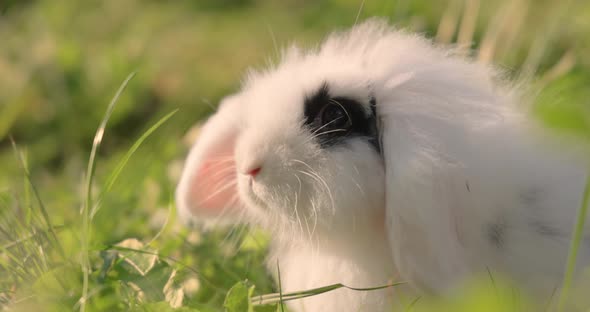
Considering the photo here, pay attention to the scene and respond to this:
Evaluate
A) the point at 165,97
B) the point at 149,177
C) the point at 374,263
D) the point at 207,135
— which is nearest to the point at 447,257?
the point at 374,263

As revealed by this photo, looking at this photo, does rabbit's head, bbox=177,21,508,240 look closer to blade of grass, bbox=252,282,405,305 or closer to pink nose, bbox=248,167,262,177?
pink nose, bbox=248,167,262,177

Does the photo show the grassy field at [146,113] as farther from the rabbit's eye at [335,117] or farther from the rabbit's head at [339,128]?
the rabbit's eye at [335,117]

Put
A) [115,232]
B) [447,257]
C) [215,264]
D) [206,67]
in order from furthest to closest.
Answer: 1. [206,67]
2. [115,232]
3. [215,264]
4. [447,257]

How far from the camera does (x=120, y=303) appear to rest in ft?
5.11

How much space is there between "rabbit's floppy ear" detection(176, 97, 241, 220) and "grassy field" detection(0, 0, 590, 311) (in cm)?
12

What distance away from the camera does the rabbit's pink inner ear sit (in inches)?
70.4

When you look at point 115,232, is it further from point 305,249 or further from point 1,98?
point 1,98

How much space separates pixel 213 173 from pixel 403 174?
2.01 feet

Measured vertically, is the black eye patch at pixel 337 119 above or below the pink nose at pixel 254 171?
above

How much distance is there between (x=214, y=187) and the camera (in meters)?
1.83

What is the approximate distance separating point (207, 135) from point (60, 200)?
1.20 m

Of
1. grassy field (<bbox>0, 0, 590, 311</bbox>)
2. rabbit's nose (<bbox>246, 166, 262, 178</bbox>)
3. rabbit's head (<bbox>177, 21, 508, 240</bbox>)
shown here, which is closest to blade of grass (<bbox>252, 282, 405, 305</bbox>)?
grassy field (<bbox>0, 0, 590, 311</bbox>)

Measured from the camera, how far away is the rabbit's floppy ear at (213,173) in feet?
5.74

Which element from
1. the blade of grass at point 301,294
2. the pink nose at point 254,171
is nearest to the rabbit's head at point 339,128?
the pink nose at point 254,171
